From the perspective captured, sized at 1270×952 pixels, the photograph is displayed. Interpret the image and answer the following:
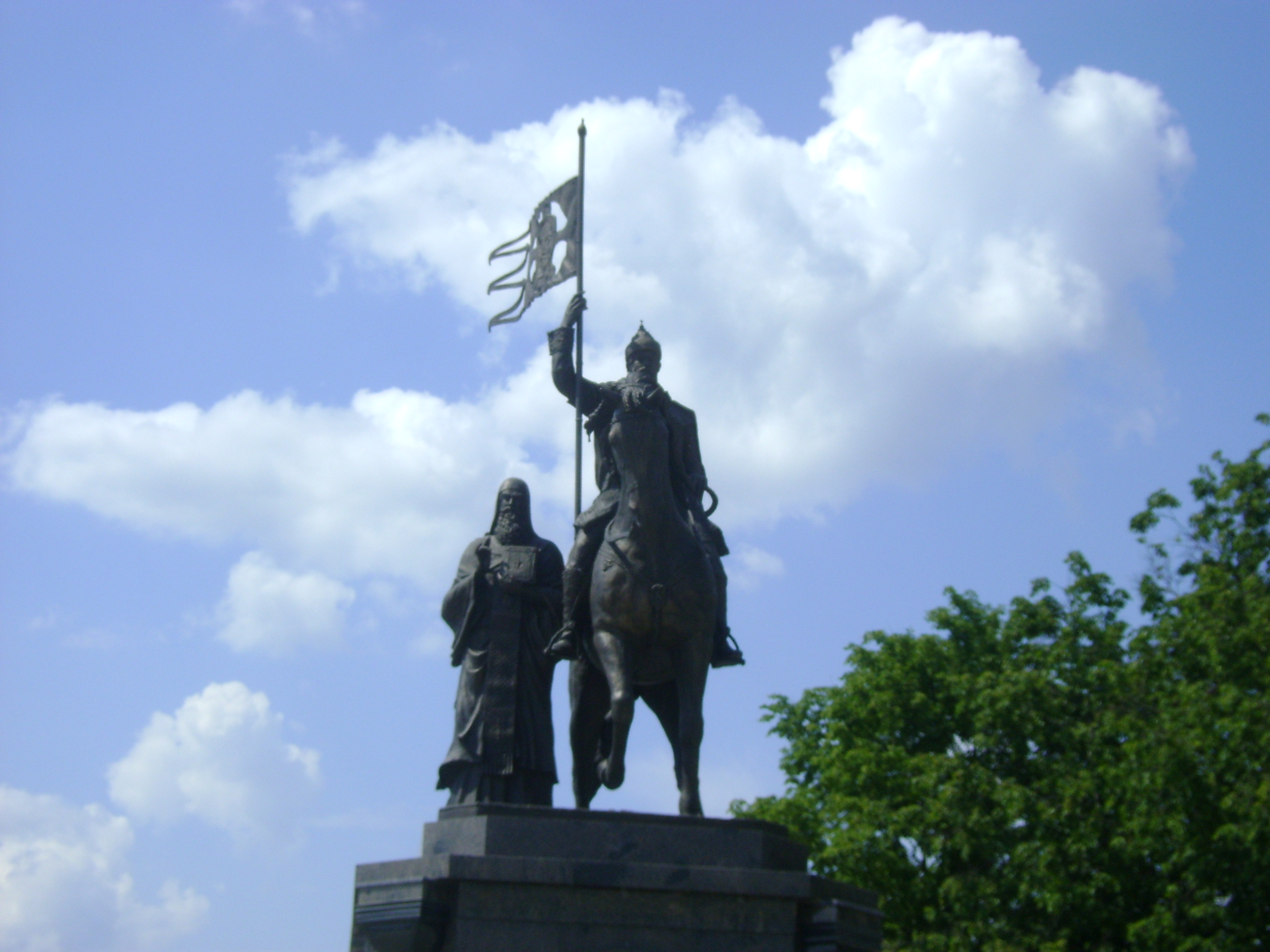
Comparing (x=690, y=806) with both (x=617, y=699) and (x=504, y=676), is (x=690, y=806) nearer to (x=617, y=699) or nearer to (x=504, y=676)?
(x=617, y=699)

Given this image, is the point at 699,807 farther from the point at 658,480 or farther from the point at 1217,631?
the point at 1217,631

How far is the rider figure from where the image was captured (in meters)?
11.1

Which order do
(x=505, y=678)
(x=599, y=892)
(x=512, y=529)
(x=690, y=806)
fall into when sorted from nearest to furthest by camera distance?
(x=599, y=892), (x=690, y=806), (x=505, y=678), (x=512, y=529)

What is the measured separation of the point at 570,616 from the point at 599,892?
7.49 feet

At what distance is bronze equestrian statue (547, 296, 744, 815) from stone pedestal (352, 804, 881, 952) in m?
0.81

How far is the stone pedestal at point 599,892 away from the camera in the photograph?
9211 millimetres

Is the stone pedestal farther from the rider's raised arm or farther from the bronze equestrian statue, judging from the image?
the rider's raised arm

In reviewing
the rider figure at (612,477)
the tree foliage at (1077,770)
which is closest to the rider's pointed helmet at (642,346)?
the rider figure at (612,477)

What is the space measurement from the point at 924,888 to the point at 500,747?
660 inches

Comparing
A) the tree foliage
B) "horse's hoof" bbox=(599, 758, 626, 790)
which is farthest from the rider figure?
the tree foliage

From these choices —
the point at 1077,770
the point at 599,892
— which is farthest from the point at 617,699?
the point at 1077,770

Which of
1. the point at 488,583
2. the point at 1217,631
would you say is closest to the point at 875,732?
the point at 1217,631

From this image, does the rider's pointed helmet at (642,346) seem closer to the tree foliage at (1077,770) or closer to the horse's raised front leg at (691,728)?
the horse's raised front leg at (691,728)

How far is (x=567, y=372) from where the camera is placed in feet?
38.2
